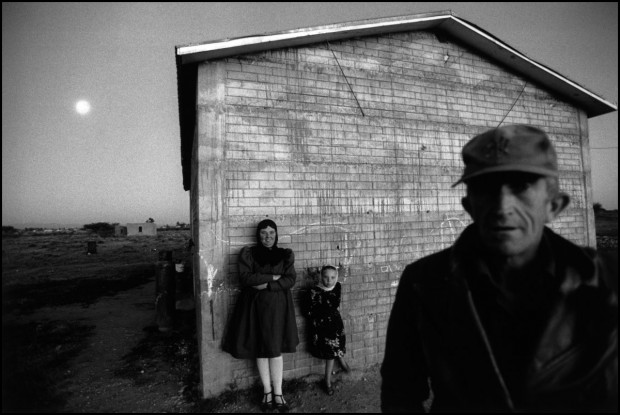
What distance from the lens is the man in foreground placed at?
3.42 feet

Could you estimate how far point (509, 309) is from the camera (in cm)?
117

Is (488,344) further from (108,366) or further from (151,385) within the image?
(108,366)

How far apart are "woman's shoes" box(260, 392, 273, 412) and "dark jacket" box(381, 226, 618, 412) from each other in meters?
2.97

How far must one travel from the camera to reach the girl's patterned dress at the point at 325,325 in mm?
4090

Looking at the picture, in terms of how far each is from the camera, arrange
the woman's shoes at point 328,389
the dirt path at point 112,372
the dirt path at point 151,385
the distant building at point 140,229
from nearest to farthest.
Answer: the dirt path at point 151,385, the dirt path at point 112,372, the woman's shoes at point 328,389, the distant building at point 140,229

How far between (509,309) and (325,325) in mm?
3210

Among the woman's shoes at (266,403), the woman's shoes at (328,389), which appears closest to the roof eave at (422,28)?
the woman's shoes at (266,403)

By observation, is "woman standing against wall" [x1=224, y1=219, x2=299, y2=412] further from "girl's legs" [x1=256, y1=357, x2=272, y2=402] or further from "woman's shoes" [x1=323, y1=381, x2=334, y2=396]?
"woman's shoes" [x1=323, y1=381, x2=334, y2=396]

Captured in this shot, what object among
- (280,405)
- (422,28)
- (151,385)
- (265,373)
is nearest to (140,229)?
(151,385)

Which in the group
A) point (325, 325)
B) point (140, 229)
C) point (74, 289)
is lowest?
point (74, 289)

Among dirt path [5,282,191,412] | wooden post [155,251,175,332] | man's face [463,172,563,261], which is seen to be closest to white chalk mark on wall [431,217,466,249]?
man's face [463,172,563,261]

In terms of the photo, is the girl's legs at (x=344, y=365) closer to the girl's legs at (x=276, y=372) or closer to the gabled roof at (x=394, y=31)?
the girl's legs at (x=276, y=372)

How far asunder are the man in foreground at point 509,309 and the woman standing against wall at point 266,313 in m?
2.50

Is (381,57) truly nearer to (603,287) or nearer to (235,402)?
(603,287)
